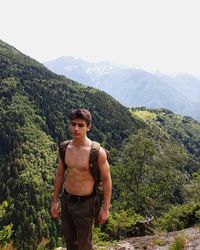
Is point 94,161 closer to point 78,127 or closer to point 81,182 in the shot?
point 81,182

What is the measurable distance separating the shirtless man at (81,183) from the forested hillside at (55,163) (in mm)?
Answer: 2242

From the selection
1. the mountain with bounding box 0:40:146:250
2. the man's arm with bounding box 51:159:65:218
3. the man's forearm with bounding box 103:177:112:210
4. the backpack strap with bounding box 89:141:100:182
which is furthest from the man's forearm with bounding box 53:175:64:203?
the mountain with bounding box 0:40:146:250

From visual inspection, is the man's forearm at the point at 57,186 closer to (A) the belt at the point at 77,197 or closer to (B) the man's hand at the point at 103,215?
(A) the belt at the point at 77,197

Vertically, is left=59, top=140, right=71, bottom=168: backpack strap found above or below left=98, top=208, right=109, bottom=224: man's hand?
above

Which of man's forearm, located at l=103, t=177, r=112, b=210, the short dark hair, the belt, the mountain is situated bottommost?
the mountain

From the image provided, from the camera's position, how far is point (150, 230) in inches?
585

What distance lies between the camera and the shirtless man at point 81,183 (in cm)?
730

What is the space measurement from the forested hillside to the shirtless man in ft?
7.35

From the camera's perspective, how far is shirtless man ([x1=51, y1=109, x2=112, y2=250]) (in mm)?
7305

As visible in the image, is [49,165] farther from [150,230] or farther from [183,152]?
[150,230]

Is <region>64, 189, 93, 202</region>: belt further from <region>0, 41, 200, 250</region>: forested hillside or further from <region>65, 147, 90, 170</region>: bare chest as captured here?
<region>0, 41, 200, 250</region>: forested hillside

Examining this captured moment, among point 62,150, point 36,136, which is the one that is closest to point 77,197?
point 62,150

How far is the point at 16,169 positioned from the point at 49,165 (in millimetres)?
11306

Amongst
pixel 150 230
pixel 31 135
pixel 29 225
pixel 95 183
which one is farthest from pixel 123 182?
pixel 31 135
